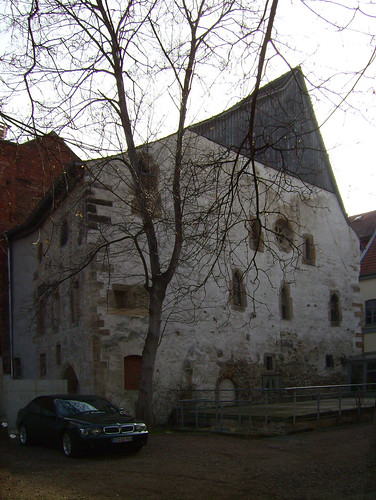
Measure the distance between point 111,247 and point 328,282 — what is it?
1213 centimetres

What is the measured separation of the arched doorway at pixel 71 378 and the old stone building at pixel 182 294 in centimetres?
3

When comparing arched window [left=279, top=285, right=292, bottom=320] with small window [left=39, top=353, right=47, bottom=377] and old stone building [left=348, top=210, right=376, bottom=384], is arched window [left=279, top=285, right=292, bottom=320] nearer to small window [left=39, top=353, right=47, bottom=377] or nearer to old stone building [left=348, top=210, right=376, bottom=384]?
old stone building [left=348, top=210, right=376, bottom=384]

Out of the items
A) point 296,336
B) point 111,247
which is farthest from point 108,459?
point 296,336

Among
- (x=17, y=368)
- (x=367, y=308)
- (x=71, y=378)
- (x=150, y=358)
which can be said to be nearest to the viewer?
(x=150, y=358)

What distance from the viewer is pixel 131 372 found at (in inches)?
751

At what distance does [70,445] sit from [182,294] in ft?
28.0

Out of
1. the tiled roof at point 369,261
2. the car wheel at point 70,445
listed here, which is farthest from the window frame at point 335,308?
the car wheel at point 70,445

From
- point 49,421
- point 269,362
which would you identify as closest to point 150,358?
point 49,421

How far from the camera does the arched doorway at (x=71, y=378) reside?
1992 centimetres

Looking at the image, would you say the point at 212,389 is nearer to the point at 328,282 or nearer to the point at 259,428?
the point at 259,428

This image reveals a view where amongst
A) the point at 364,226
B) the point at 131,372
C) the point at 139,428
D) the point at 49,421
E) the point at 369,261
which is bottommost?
the point at 139,428

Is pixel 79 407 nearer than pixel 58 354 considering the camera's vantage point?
Yes

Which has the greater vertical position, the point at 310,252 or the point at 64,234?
the point at 64,234

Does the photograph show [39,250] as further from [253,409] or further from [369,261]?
[369,261]
